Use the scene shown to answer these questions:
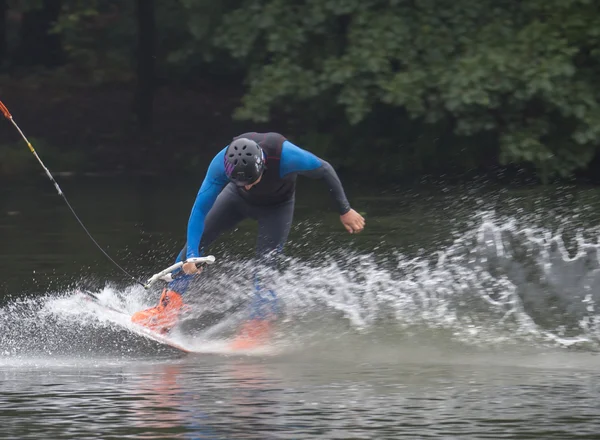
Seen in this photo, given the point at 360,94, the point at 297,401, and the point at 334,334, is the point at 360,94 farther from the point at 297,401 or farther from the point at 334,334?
the point at 297,401

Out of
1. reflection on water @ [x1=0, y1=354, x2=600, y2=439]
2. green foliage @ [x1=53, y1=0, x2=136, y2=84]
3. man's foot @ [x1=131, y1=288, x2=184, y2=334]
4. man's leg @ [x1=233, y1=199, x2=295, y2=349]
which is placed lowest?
reflection on water @ [x1=0, y1=354, x2=600, y2=439]

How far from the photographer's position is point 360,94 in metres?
20.0

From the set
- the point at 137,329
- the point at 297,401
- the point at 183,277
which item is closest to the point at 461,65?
the point at 183,277

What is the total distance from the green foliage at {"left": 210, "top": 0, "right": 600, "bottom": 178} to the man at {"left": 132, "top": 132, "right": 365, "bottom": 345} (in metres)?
8.92

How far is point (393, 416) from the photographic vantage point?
7.07 metres

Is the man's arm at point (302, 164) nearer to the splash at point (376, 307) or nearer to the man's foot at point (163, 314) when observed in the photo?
the splash at point (376, 307)

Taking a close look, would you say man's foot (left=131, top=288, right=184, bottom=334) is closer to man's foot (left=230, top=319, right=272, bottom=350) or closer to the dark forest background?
man's foot (left=230, top=319, right=272, bottom=350)

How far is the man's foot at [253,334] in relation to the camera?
9648mm

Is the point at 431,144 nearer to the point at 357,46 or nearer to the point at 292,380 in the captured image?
the point at 357,46

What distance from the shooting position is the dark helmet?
9.28 metres

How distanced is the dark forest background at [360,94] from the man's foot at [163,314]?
9311mm

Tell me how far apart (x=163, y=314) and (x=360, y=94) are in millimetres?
10460

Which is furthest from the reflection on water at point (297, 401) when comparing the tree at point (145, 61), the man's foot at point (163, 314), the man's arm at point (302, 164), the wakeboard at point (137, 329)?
the tree at point (145, 61)

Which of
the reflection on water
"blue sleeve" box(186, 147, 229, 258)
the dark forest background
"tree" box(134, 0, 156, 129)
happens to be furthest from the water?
"tree" box(134, 0, 156, 129)
